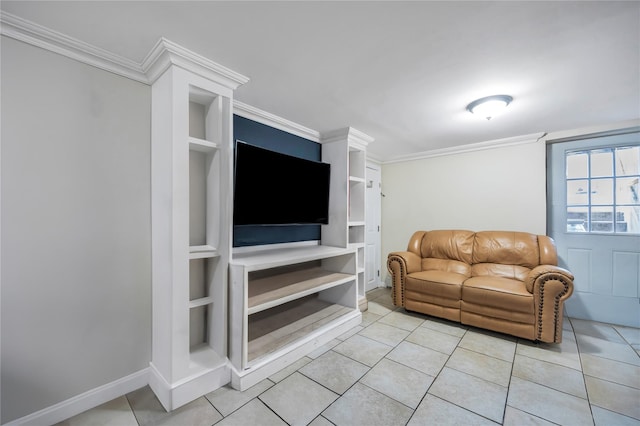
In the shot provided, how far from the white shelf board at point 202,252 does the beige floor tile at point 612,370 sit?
306cm

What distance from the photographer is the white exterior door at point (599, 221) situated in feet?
9.72

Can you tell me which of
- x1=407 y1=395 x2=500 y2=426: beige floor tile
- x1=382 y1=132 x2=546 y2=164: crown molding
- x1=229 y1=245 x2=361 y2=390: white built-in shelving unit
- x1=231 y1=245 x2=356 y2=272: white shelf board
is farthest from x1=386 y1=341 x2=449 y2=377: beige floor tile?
x1=382 y1=132 x2=546 y2=164: crown molding

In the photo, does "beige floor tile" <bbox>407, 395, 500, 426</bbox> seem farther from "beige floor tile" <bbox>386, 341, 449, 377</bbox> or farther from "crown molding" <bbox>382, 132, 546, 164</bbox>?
"crown molding" <bbox>382, 132, 546, 164</bbox>

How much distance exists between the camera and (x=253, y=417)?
1.58 m

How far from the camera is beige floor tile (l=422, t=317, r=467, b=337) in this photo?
9.17 feet

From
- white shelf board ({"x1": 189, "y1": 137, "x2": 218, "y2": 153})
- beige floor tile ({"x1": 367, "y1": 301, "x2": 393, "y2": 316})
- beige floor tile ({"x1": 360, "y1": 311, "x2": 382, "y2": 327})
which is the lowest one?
beige floor tile ({"x1": 367, "y1": 301, "x2": 393, "y2": 316})

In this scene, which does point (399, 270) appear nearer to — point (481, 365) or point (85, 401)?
point (481, 365)

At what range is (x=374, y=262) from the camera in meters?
4.39

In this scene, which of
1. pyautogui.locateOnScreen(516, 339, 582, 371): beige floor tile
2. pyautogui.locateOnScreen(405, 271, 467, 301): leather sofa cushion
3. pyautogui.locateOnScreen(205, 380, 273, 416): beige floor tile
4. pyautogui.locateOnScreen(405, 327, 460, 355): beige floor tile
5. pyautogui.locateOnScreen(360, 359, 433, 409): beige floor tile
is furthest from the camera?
pyautogui.locateOnScreen(405, 271, 467, 301): leather sofa cushion

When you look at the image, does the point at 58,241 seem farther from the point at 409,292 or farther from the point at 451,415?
the point at 409,292

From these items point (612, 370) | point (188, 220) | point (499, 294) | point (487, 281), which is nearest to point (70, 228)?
point (188, 220)

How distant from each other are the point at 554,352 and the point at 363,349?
1751mm

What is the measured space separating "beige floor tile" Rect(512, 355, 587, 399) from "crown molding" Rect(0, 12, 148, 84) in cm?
365

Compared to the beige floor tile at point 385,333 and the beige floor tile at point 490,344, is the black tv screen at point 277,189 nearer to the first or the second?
the beige floor tile at point 385,333
